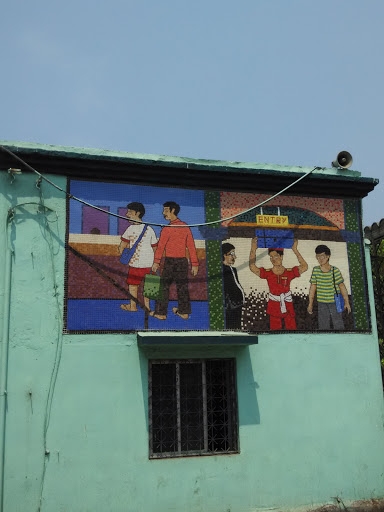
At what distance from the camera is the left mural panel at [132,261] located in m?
8.03

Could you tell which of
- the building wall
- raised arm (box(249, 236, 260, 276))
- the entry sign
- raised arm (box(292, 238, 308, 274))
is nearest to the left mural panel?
the building wall

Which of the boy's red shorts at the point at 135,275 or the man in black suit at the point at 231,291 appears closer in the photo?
the boy's red shorts at the point at 135,275

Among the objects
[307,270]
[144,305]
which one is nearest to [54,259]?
[144,305]

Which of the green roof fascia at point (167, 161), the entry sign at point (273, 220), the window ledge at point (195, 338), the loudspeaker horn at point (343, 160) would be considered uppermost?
the loudspeaker horn at point (343, 160)

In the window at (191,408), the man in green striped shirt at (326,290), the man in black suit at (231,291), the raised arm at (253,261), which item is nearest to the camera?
the window at (191,408)

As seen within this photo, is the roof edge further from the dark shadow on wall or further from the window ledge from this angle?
the dark shadow on wall

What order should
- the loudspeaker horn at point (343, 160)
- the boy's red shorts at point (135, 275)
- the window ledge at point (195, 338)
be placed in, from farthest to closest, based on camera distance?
the loudspeaker horn at point (343, 160), the boy's red shorts at point (135, 275), the window ledge at point (195, 338)

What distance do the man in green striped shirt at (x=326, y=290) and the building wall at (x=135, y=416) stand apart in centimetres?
29

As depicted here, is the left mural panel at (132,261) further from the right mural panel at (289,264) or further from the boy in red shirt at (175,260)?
the right mural panel at (289,264)

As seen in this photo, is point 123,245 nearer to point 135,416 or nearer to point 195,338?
point 195,338

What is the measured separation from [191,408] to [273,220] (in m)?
3.37

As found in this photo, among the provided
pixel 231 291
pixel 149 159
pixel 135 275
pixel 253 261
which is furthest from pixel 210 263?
pixel 149 159

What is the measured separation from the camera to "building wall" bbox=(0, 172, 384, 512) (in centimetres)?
743

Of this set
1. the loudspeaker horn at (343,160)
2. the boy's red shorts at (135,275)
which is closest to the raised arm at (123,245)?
the boy's red shorts at (135,275)
